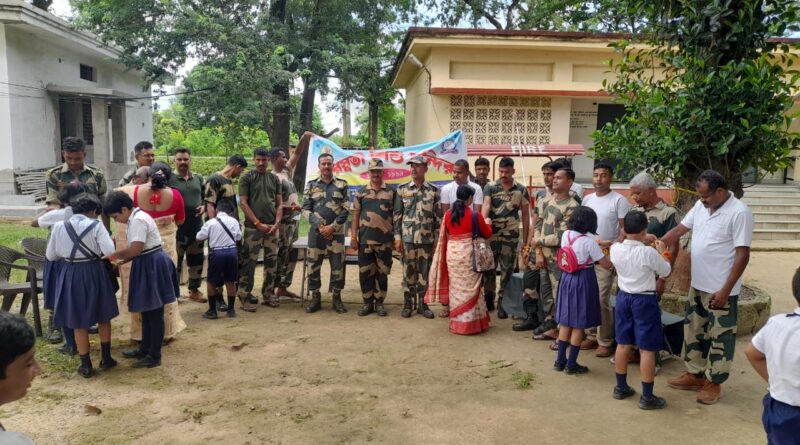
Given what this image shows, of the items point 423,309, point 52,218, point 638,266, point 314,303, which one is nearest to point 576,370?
point 638,266

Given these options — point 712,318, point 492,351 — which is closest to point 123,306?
point 492,351

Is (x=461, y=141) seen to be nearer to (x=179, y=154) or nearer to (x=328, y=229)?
(x=328, y=229)

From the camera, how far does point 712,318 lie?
3.98 metres

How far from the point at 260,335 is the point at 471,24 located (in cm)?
1908

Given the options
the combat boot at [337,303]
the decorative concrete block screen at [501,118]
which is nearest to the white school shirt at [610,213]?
the combat boot at [337,303]

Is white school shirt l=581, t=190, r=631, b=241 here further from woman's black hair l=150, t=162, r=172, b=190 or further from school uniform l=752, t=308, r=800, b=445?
woman's black hair l=150, t=162, r=172, b=190

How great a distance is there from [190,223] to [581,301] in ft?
14.7

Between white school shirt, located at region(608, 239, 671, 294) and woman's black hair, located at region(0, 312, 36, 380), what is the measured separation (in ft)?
11.6

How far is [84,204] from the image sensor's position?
4246 mm

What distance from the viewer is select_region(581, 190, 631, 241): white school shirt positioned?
4.91m

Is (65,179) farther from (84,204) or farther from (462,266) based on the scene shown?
(462,266)

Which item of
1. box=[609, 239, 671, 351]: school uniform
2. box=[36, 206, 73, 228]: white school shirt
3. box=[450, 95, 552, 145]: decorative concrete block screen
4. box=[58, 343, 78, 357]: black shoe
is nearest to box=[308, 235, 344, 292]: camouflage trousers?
box=[58, 343, 78, 357]: black shoe

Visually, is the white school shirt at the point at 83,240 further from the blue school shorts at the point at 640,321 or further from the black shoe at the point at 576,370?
the blue school shorts at the point at 640,321

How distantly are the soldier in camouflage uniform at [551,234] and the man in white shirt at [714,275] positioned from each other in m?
1.14
